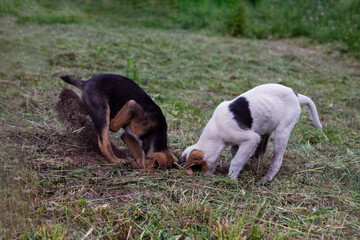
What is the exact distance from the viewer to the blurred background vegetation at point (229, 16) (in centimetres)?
1288

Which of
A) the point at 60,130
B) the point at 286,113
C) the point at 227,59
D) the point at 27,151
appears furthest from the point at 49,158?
the point at 227,59

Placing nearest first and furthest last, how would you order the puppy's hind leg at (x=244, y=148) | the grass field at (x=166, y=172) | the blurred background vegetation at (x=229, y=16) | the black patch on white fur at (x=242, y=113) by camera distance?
the grass field at (x=166, y=172)
the puppy's hind leg at (x=244, y=148)
the black patch on white fur at (x=242, y=113)
the blurred background vegetation at (x=229, y=16)

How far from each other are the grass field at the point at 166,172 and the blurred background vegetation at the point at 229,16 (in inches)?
168

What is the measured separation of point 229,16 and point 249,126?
10.5m

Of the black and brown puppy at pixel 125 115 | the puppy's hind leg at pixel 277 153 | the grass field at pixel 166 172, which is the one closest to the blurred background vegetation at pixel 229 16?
the grass field at pixel 166 172

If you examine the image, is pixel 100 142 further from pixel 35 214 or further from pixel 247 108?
pixel 247 108

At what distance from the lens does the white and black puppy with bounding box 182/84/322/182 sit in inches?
165

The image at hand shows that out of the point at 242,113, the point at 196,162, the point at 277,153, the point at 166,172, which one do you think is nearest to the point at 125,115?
the point at 166,172

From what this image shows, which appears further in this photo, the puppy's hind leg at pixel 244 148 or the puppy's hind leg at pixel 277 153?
the puppy's hind leg at pixel 277 153

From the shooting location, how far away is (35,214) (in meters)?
A: 3.09

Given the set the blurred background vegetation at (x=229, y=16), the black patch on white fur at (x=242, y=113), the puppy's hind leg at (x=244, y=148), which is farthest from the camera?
the blurred background vegetation at (x=229, y=16)

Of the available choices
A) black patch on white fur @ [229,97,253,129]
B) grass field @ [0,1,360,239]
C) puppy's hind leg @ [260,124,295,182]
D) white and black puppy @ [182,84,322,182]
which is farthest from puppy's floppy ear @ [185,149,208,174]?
puppy's hind leg @ [260,124,295,182]

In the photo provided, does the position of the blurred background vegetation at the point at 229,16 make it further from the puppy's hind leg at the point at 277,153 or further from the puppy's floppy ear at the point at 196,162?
the puppy's floppy ear at the point at 196,162

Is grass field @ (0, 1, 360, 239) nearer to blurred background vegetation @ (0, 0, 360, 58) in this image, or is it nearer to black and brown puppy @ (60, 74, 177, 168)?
black and brown puppy @ (60, 74, 177, 168)
